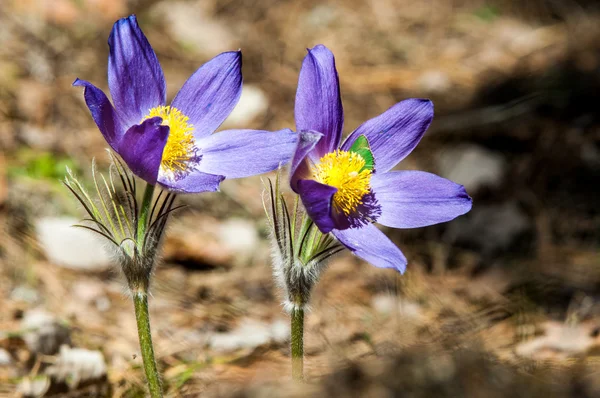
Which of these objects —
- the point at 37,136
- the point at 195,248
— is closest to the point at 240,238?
the point at 195,248

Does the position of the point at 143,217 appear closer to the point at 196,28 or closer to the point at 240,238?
the point at 240,238

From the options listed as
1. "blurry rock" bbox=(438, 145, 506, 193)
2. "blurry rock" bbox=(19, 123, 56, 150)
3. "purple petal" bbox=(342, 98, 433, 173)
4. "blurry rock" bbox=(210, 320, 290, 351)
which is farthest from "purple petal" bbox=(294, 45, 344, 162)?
"blurry rock" bbox=(19, 123, 56, 150)

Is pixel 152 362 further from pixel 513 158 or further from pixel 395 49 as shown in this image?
pixel 395 49

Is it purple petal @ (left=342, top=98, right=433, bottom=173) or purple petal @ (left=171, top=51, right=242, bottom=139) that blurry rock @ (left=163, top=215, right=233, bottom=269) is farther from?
purple petal @ (left=342, top=98, right=433, bottom=173)

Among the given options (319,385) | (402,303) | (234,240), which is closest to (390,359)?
(319,385)

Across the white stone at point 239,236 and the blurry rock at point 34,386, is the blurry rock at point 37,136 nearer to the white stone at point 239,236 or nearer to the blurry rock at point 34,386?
the white stone at point 239,236

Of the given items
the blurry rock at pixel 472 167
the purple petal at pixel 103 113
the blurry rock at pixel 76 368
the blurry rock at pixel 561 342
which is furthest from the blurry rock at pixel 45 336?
the blurry rock at pixel 472 167
